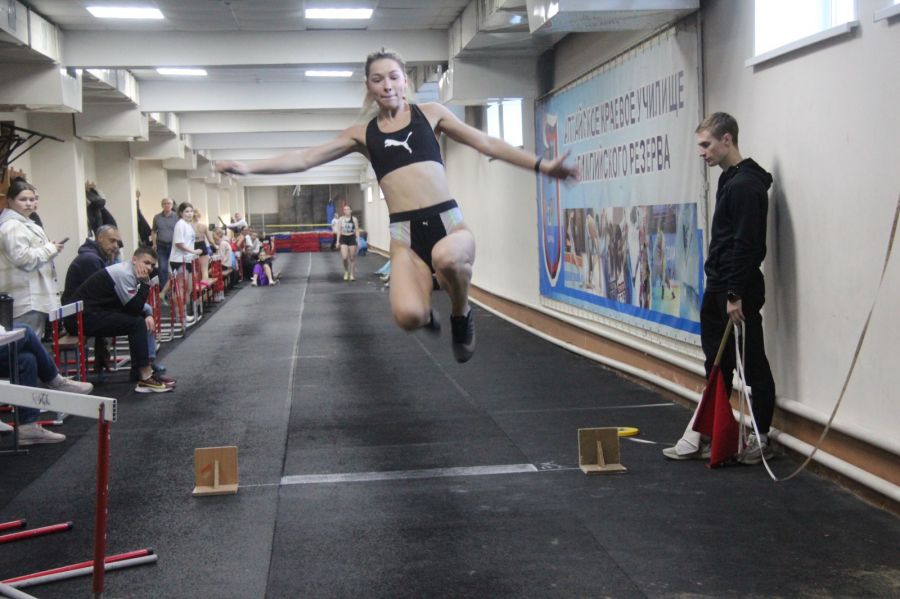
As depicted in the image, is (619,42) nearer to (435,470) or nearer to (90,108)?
(435,470)

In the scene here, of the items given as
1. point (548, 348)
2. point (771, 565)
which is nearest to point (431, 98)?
point (548, 348)

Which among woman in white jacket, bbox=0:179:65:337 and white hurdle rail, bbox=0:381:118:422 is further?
woman in white jacket, bbox=0:179:65:337

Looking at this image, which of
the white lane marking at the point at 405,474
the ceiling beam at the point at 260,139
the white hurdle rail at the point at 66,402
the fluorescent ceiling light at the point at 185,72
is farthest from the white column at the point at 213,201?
the white hurdle rail at the point at 66,402

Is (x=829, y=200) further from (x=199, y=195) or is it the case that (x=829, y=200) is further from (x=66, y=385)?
(x=199, y=195)

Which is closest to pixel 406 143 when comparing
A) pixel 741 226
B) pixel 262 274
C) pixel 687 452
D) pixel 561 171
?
pixel 561 171

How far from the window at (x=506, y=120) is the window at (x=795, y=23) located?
6364mm

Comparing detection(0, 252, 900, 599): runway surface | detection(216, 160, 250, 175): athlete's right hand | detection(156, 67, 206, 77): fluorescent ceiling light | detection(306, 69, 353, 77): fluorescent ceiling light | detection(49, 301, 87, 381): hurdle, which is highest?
detection(156, 67, 206, 77): fluorescent ceiling light

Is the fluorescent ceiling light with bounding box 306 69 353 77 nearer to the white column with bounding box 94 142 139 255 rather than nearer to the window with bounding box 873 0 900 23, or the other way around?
the white column with bounding box 94 142 139 255

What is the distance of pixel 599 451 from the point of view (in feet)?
18.6

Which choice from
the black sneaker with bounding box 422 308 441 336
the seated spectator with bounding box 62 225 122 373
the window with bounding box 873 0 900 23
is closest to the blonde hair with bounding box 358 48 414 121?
the black sneaker with bounding box 422 308 441 336

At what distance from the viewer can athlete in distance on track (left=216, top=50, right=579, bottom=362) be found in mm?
4699

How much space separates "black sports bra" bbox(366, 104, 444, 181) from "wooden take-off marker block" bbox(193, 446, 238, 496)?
5.81ft

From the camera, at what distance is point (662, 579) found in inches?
157

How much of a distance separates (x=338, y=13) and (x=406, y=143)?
7.96 m
